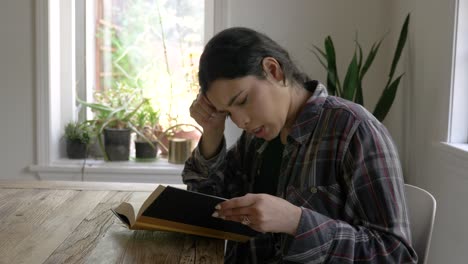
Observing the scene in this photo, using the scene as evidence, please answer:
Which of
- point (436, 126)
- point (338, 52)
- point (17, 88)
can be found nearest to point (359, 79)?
point (338, 52)

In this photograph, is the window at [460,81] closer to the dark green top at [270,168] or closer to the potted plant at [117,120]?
the dark green top at [270,168]

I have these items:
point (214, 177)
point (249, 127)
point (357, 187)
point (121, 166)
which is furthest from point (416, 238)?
point (121, 166)

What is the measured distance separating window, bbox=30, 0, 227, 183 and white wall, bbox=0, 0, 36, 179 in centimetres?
5

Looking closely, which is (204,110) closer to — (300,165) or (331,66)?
(300,165)

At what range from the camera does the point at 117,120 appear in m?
3.16

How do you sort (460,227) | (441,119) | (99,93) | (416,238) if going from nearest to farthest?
(416,238), (460,227), (441,119), (99,93)

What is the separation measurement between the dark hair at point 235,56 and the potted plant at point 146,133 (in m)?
1.89

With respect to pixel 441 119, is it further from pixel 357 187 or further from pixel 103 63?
pixel 103 63

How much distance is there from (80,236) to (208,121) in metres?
0.46

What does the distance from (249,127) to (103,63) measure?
2.23 m

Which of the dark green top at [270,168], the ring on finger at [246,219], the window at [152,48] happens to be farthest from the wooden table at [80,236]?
the window at [152,48]

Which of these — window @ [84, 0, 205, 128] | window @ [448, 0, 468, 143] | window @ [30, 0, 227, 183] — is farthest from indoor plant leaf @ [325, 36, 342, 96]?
window @ [84, 0, 205, 128]

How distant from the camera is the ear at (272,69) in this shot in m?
1.27

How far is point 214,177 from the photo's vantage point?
157cm
